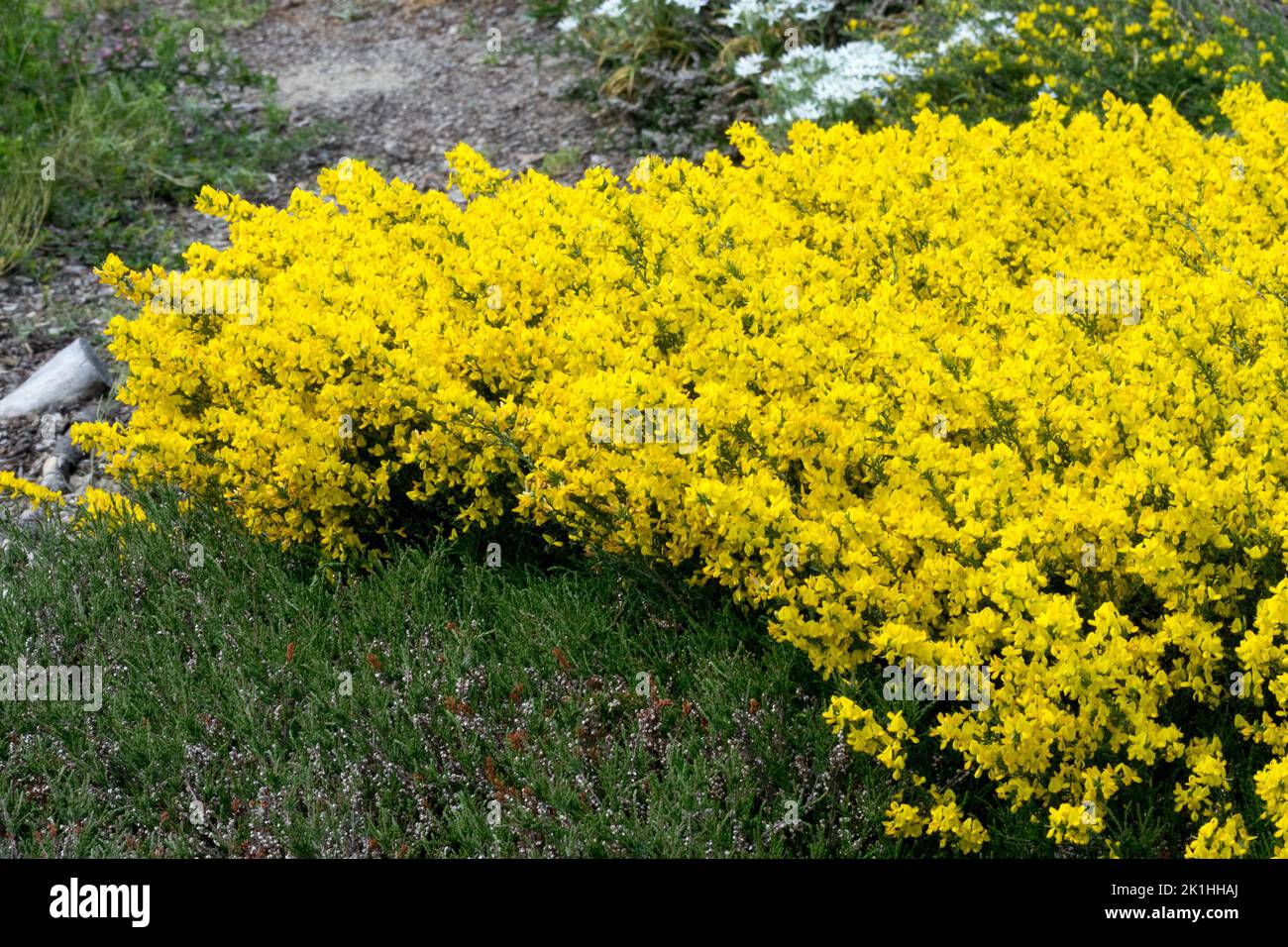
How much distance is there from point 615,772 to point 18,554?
2.33 meters

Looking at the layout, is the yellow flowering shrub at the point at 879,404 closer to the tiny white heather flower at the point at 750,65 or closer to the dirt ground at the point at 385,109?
the dirt ground at the point at 385,109

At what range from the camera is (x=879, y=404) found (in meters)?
3.13

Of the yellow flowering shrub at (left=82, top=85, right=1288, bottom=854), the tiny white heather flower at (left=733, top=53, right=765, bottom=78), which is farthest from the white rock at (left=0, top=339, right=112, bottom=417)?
the tiny white heather flower at (left=733, top=53, right=765, bottom=78)

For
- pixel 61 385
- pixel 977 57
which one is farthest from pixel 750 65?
pixel 61 385

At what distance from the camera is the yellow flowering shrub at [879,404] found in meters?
2.81

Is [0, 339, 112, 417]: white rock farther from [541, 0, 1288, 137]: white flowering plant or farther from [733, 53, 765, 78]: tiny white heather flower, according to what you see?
[733, 53, 765, 78]: tiny white heather flower

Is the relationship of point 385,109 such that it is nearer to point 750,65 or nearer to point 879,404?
point 750,65

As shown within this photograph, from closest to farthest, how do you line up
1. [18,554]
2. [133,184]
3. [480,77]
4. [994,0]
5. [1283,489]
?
1. [1283,489]
2. [18,554]
3. [994,0]
4. [133,184]
5. [480,77]

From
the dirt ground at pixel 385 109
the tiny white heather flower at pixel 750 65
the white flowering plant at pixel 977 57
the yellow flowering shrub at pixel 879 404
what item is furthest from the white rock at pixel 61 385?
the tiny white heather flower at pixel 750 65

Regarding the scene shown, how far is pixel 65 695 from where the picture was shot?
3.56m

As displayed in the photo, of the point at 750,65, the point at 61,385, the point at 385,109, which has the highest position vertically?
the point at 750,65

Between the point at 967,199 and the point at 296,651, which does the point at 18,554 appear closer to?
the point at 296,651

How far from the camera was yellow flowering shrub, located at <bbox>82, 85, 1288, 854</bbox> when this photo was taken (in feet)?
9.21

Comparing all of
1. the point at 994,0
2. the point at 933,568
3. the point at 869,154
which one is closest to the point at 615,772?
the point at 933,568
